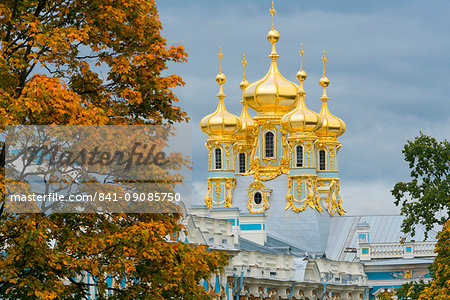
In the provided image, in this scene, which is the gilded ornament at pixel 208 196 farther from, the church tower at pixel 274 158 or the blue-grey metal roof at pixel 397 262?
the blue-grey metal roof at pixel 397 262

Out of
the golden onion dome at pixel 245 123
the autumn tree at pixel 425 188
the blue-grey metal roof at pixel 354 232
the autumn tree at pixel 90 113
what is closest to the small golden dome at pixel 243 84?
the golden onion dome at pixel 245 123

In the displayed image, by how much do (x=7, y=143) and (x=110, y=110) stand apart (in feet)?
6.49

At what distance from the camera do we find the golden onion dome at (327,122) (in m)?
73.1

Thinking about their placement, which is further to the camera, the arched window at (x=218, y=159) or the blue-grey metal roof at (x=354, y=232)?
the arched window at (x=218, y=159)

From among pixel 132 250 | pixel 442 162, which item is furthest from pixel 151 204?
pixel 442 162

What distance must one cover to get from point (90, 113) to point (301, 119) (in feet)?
165

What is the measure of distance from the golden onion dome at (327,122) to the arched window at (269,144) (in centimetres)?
360

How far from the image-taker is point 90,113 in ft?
59.0

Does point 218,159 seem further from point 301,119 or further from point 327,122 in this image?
point 327,122

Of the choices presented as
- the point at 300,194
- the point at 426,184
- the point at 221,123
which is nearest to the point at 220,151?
the point at 221,123

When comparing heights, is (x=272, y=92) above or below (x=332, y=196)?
above

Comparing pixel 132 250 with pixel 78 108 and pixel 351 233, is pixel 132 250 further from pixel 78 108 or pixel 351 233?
pixel 351 233

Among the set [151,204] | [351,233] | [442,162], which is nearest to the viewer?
[151,204]

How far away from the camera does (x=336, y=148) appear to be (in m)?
73.2
